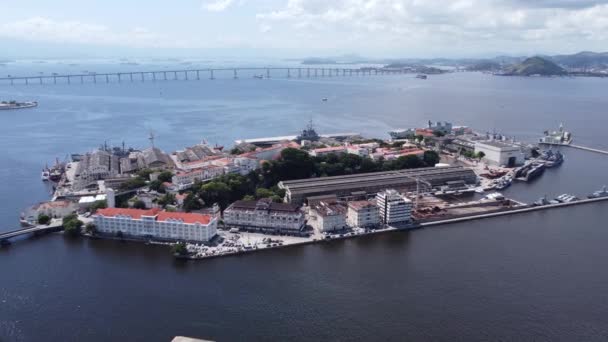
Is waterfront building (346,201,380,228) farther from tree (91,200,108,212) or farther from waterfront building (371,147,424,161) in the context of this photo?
tree (91,200,108,212)

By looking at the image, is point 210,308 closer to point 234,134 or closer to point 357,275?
point 357,275

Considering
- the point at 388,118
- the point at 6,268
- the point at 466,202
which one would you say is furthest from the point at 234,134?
the point at 6,268

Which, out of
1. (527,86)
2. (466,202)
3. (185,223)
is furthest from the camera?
(527,86)

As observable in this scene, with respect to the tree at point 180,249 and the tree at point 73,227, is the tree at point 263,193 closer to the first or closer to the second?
the tree at point 180,249

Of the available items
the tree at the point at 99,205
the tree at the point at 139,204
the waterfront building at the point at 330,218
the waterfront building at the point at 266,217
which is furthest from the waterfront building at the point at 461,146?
the tree at the point at 99,205

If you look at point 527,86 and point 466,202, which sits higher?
point 527,86

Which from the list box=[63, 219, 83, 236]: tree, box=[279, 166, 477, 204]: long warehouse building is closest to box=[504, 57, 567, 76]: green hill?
box=[279, 166, 477, 204]: long warehouse building

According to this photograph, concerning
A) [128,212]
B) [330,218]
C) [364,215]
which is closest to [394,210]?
[364,215]

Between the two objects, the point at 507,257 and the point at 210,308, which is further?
the point at 507,257
